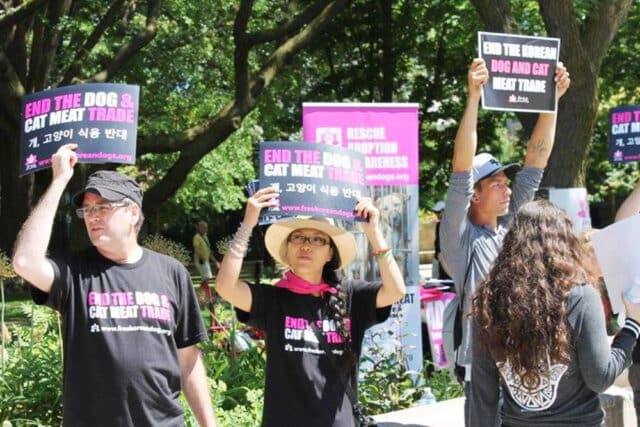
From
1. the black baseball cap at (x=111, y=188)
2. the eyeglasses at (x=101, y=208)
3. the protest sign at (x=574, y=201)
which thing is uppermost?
the protest sign at (x=574, y=201)

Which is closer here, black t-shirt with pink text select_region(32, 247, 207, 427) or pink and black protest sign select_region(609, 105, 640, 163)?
black t-shirt with pink text select_region(32, 247, 207, 427)

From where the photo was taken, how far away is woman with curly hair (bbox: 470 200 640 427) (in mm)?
3240

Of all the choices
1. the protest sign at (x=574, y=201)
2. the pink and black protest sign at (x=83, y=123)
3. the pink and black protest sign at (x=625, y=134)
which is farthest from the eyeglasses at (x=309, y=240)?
the protest sign at (x=574, y=201)

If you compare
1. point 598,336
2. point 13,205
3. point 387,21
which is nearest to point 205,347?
point 598,336

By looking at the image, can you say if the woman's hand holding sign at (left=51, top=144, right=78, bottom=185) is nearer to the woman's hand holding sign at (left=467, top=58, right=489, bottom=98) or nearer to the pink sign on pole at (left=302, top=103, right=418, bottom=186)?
the woman's hand holding sign at (left=467, top=58, right=489, bottom=98)

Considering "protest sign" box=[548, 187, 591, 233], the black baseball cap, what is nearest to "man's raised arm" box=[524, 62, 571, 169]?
the black baseball cap

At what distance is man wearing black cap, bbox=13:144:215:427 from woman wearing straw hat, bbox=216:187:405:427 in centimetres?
33

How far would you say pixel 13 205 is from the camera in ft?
55.2

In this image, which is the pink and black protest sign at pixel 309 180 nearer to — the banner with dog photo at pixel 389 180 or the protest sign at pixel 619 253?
the protest sign at pixel 619 253

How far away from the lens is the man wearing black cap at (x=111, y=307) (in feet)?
11.1

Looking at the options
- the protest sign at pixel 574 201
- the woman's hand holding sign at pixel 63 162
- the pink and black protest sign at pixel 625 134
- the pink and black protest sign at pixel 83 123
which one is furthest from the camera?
the protest sign at pixel 574 201

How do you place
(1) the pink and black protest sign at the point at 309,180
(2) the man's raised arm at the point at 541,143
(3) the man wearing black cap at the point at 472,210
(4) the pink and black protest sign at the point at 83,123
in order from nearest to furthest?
(1) the pink and black protest sign at the point at 309,180, (4) the pink and black protest sign at the point at 83,123, (3) the man wearing black cap at the point at 472,210, (2) the man's raised arm at the point at 541,143

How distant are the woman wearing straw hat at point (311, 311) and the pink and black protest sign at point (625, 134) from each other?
19.1 ft

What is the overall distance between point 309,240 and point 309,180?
0.25 meters
